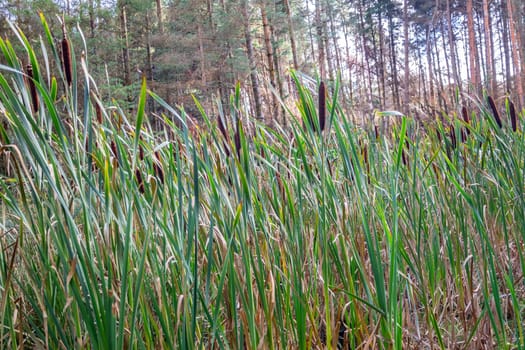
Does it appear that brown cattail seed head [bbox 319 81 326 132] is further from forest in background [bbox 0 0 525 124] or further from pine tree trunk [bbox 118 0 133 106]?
pine tree trunk [bbox 118 0 133 106]

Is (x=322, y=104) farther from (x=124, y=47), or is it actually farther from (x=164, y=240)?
(x=124, y=47)

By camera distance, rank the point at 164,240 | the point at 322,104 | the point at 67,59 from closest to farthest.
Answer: the point at 67,59, the point at 164,240, the point at 322,104

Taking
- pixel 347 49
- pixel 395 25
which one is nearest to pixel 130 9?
pixel 395 25

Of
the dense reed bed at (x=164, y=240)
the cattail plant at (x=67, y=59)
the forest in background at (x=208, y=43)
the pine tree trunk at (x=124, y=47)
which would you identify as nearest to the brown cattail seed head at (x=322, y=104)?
the dense reed bed at (x=164, y=240)

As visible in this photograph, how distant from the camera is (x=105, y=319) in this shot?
751 millimetres

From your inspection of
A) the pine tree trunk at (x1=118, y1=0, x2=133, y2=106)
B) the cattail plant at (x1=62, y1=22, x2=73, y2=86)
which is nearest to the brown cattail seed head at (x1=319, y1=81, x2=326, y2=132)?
the cattail plant at (x1=62, y1=22, x2=73, y2=86)

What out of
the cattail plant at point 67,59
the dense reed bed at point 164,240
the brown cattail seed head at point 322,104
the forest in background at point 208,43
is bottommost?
the dense reed bed at point 164,240

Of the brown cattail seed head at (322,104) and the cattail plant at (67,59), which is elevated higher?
the cattail plant at (67,59)

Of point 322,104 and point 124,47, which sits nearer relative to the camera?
point 322,104

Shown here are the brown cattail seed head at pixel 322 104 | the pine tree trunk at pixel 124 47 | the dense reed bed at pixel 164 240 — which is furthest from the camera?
the pine tree trunk at pixel 124 47

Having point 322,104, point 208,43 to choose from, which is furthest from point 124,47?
point 322,104

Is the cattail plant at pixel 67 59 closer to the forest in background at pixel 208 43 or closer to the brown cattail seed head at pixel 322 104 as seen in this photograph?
the brown cattail seed head at pixel 322 104

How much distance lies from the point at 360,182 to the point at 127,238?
0.58 m

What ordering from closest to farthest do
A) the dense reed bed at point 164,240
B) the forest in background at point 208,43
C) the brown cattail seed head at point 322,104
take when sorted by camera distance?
the dense reed bed at point 164,240, the brown cattail seed head at point 322,104, the forest in background at point 208,43
